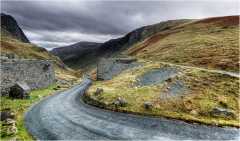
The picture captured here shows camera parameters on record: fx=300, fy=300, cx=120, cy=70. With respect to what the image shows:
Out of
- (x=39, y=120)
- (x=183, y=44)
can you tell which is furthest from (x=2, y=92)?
(x=183, y=44)

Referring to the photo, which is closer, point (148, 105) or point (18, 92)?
point (148, 105)

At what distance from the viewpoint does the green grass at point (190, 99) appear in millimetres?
33719

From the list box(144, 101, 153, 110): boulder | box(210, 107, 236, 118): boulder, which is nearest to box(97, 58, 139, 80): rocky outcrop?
box(144, 101, 153, 110): boulder

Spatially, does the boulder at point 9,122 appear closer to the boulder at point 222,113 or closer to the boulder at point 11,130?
the boulder at point 11,130

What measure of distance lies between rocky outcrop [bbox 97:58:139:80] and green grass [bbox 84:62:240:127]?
3210cm

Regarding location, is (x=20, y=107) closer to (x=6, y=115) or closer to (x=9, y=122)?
(x=6, y=115)

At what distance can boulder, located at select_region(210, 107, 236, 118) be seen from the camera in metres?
33.7

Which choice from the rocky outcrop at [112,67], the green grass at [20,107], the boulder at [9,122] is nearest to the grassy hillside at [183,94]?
the green grass at [20,107]

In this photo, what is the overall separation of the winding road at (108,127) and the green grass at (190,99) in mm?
1699

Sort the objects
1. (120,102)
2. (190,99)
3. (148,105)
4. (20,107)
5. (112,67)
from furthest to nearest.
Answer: (112,67)
(20,107)
(190,99)
(120,102)
(148,105)

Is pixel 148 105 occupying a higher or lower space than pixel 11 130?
higher

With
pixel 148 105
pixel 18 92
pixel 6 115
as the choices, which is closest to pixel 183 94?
pixel 148 105

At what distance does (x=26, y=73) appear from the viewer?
182ft

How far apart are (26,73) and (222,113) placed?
3625cm
